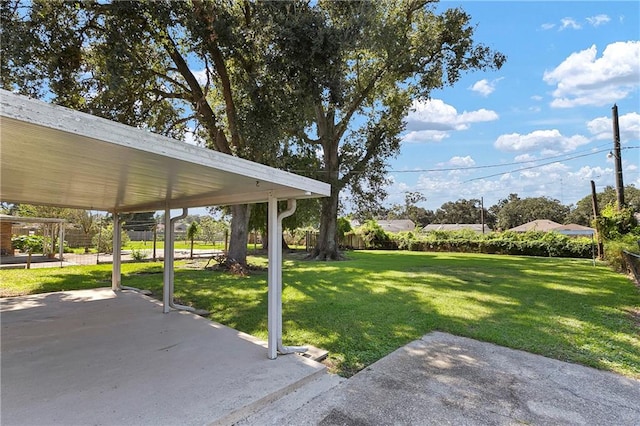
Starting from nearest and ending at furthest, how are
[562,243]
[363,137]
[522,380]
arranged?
1. [522,380]
2. [363,137]
3. [562,243]

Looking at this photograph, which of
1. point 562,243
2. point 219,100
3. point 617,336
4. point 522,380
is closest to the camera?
point 522,380

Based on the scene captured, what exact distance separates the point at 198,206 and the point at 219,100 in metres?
9.21

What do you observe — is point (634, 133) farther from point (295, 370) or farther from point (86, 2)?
point (86, 2)

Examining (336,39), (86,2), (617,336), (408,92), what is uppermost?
(408,92)

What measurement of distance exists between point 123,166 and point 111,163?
124 millimetres

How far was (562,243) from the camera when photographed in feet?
60.9

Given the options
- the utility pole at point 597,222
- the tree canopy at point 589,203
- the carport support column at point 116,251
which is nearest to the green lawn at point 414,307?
the carport support column at point 116,251

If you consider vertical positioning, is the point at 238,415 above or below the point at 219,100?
below

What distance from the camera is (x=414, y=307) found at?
600cm

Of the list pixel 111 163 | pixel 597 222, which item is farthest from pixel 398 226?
pixel 111 163

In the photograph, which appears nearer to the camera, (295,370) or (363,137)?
(295,370)

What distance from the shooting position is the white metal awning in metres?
1.68

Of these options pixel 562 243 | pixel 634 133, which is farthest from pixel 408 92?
pixel 562 243

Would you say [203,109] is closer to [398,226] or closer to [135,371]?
[135,371]
